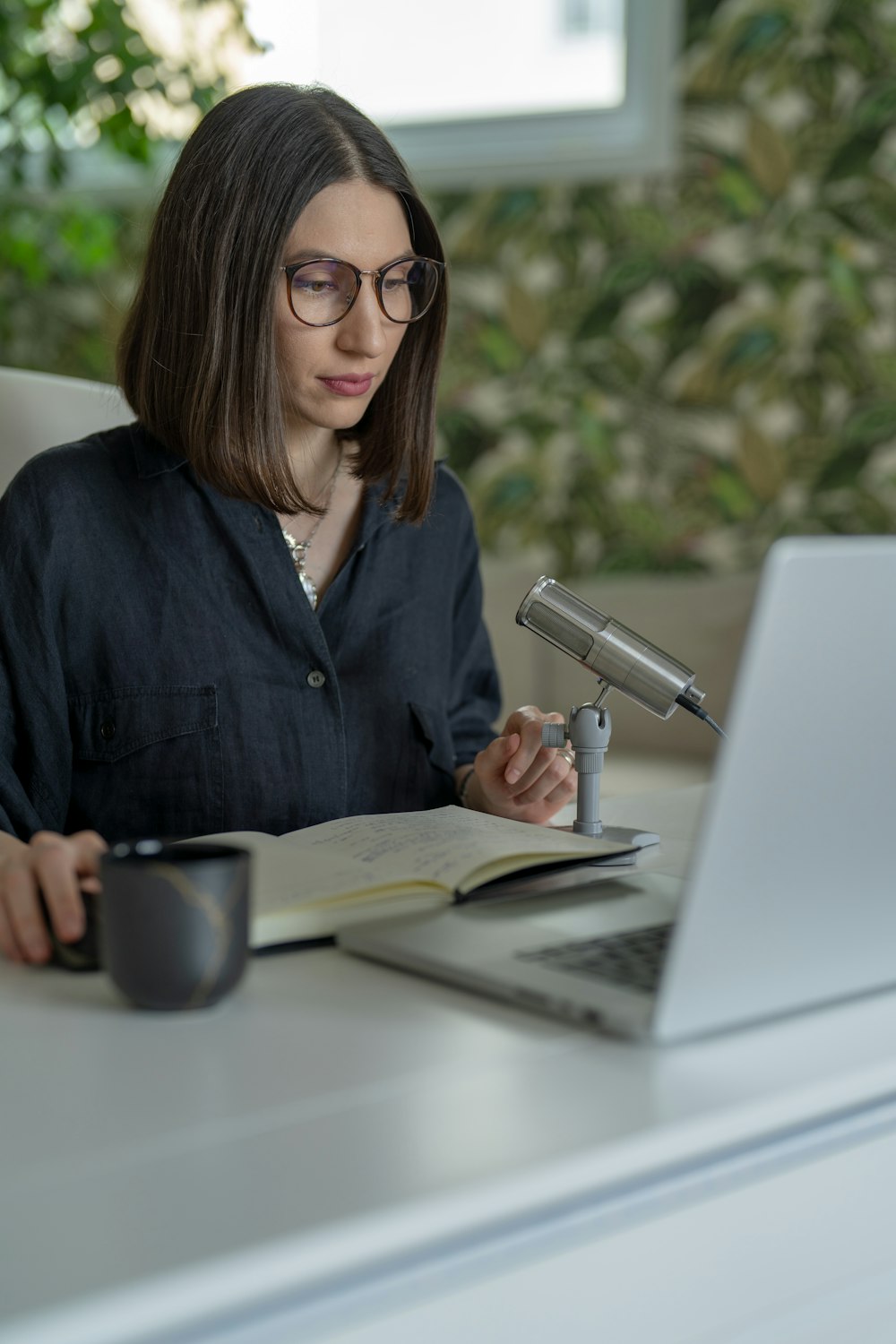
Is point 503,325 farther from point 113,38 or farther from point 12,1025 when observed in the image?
point 12,1025

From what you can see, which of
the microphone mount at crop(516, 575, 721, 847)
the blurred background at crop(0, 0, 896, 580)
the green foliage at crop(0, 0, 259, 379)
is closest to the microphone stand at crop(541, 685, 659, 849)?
the microphone mount at crop(516, 575, 721, 847)

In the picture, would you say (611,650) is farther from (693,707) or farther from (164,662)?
(164,662)

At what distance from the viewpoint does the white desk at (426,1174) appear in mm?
465

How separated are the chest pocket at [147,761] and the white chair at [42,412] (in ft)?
1.57

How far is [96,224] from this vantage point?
11.9ft

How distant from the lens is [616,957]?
74cm

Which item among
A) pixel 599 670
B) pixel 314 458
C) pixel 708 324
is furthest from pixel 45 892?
pixel 708 324

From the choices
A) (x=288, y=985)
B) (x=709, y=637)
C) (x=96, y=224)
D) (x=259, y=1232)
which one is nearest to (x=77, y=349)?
(x=96, y=224)

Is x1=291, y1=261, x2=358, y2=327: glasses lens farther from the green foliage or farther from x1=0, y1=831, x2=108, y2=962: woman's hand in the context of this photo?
the green foliage

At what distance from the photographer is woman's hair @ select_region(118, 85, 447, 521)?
1.27 m

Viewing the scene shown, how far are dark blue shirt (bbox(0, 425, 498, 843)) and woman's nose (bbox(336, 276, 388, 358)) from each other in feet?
0.61

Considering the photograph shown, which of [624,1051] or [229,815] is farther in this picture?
[229,815]

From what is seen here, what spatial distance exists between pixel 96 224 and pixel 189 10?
590 mm

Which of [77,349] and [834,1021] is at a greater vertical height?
[77,349]
